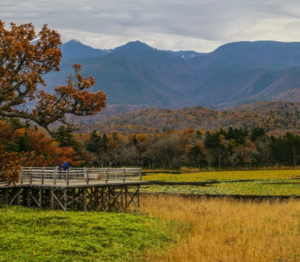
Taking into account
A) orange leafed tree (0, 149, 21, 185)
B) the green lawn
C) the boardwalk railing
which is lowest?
the green lawn

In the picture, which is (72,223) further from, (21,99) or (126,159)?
(126,159)

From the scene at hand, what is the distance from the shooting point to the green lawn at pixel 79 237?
18.8 m

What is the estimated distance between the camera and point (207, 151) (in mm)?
126875

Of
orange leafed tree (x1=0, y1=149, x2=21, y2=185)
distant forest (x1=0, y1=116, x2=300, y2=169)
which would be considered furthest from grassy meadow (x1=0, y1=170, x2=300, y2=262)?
distant forest (x1=0, y1=116, x2=300, y2=169)

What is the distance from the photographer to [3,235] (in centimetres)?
2012

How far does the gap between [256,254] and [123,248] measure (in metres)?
7.15

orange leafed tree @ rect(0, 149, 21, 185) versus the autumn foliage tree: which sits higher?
the autumn foliage tree

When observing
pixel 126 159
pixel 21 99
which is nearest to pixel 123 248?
pixel 21 99

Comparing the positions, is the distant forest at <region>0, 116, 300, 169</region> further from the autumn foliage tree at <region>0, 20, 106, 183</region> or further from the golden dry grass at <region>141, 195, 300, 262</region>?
the autumn foliage tree at <region>0, 20, 106, 183</region>

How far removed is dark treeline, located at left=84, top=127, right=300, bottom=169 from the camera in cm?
11962

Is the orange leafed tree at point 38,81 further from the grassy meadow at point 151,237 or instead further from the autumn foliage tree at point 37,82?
the grassy meadow at point 151,237

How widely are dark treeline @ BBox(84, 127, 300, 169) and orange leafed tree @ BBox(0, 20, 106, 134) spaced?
3406 inches

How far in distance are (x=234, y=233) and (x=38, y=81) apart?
1569 centimetres

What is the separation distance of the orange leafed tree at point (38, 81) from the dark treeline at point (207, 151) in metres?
86.5
